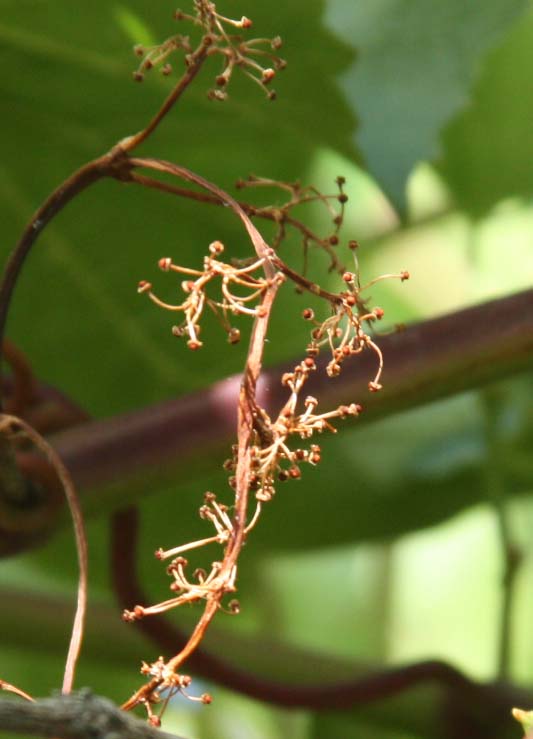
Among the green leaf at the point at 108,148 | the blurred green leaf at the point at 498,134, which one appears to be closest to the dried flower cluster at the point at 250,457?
the green leaf at the point at 108,148

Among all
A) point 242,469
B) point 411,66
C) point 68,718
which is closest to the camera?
point 68,718

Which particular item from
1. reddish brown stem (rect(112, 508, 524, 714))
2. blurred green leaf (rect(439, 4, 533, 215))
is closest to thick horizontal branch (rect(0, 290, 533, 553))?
reddish brown stem (rect(112, 508, 524, 714))

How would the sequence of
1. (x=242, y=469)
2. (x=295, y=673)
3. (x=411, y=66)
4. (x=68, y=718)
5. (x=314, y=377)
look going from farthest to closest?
(x=295, y=673), (x=411, y=66), (x=314, y=377), (x=242, y=469), (x=68, y=718)

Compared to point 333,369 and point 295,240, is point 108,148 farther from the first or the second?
point 333,369

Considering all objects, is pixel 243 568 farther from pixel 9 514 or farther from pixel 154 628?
pixel 9 514

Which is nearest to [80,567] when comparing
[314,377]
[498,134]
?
[314,377]

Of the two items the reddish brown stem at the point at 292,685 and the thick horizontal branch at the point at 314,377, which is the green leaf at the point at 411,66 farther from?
the reddish brown stem at the point at 292,685

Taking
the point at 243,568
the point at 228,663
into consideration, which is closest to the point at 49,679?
the point at 243,568
